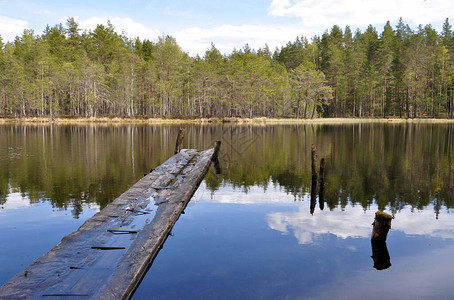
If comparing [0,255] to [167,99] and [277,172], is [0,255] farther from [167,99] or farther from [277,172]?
[167,99]

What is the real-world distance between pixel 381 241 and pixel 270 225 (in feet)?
12.6

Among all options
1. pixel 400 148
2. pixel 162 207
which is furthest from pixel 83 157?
pixel 400 148

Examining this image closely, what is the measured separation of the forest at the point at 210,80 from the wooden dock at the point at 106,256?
77.0 metres

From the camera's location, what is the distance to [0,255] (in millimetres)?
10188

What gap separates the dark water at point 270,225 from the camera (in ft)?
29.4

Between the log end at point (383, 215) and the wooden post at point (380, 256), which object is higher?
the log end at point (383, 215)

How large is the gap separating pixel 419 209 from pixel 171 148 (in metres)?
24.7

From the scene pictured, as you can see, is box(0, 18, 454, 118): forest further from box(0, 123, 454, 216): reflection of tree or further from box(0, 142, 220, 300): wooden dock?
box(0, 142, 220, 300): wooden dock

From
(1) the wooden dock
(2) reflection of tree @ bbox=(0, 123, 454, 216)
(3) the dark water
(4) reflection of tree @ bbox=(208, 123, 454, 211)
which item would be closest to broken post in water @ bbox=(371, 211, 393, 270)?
(3) the dark water

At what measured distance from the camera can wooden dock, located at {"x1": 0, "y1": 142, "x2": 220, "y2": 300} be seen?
23.1 feet

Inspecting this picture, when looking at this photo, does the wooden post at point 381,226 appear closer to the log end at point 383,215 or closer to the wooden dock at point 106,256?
the log end at point 383,215

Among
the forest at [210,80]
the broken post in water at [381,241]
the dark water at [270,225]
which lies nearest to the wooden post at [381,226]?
the broken post in water at [381,241]

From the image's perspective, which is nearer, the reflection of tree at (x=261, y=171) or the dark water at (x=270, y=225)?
the dark water at (x=270, y=225)

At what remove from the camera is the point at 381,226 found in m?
11.2
